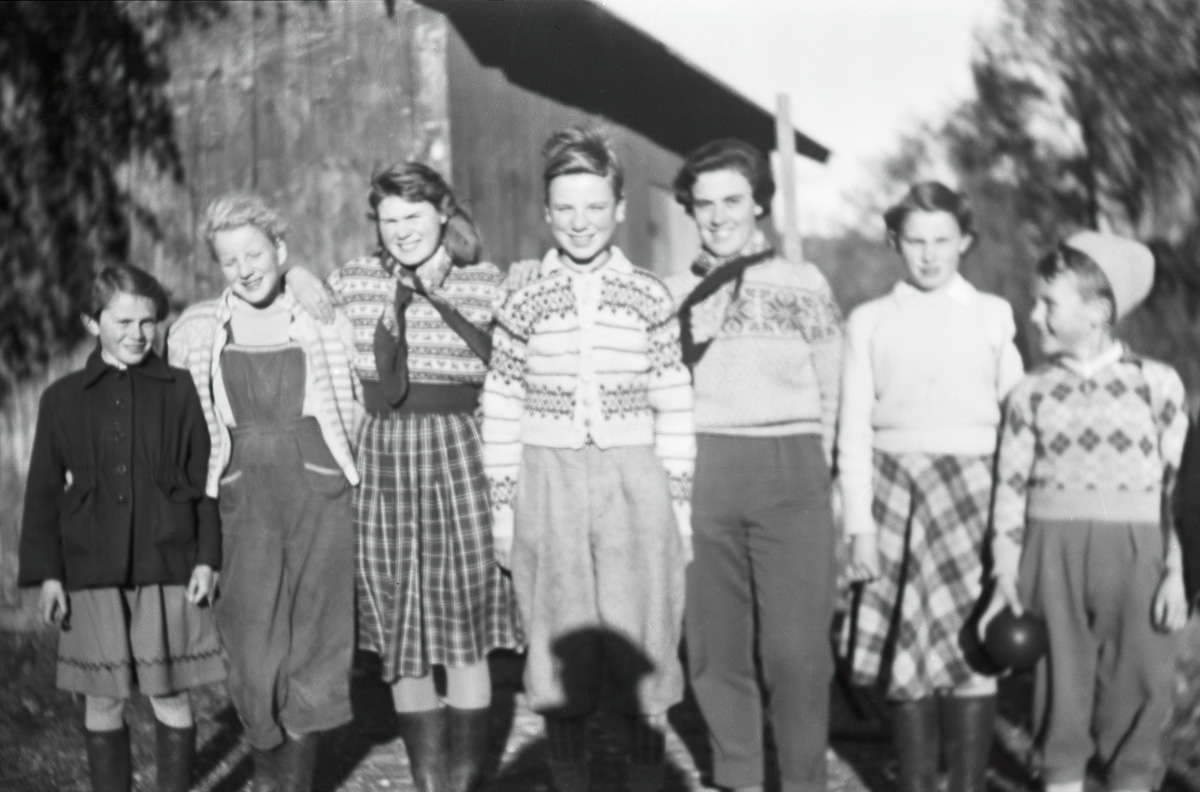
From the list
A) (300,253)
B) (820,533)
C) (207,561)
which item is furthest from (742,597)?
(300,253)

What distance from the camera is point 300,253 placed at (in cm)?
564

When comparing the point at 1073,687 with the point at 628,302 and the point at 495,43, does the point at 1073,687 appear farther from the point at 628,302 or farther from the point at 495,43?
the point at 495,43

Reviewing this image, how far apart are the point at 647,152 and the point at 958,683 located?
4781mm

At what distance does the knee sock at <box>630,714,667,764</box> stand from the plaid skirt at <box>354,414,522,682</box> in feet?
1.76

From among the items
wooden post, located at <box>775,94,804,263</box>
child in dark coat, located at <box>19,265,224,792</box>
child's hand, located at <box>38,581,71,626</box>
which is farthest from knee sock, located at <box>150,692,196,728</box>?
wooden post, located at <box>775,94,804,263</box>

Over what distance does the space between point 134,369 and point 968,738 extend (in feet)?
8.87

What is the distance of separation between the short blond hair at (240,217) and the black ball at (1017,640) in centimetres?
240

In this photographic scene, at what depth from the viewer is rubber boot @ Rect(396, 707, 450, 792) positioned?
3.92 meters

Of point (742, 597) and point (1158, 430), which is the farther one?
point (742, 597)

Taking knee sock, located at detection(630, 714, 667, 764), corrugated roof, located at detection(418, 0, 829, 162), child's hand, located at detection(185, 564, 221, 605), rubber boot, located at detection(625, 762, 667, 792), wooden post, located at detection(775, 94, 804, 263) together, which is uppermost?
corrugated roof, located at detection(418, 0, 829, 162)

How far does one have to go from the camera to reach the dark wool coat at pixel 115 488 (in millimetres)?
3729

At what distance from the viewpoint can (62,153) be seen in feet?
20.9

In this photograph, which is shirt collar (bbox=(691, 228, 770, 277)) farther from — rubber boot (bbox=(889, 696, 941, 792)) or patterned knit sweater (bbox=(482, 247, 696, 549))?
rubber boot (bbox=(889, 696, 941, 792))

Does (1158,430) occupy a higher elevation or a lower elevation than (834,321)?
lower
